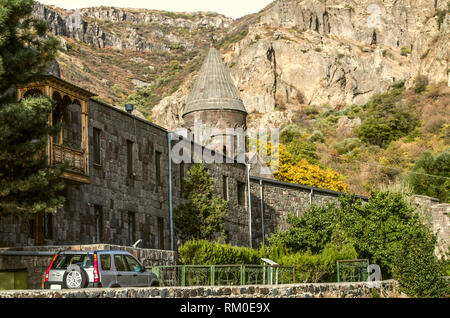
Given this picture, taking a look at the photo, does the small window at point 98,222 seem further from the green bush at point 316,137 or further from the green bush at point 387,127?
the green bush at point 316,137

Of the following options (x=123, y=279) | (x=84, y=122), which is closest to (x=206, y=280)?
(x=123, y=279)

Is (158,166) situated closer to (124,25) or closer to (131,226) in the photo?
(131,226)

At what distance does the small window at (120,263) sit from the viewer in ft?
54.3

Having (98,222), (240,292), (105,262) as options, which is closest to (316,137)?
(98,222)

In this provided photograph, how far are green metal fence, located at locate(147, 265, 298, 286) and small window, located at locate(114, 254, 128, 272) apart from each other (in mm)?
1775

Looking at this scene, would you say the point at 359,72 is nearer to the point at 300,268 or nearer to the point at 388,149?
the point at 388,149

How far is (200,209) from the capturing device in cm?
3038

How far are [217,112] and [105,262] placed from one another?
110 feet

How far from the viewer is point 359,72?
12788 cm

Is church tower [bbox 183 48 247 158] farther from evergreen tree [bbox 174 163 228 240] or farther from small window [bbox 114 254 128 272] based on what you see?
small window [bbox 114 254 128 272]

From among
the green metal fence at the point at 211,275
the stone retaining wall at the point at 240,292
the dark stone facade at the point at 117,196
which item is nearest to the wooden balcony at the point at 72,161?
the dark stone facade at the point at 117,196

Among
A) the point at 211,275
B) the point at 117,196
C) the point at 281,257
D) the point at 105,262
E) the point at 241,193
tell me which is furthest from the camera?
the point at 241,193

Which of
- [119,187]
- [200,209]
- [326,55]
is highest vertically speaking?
[326,55]

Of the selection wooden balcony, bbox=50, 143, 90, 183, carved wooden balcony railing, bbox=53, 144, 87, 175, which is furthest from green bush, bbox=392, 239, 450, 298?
carved wooden balcony railing, bbox=53, 144, 87, 175
